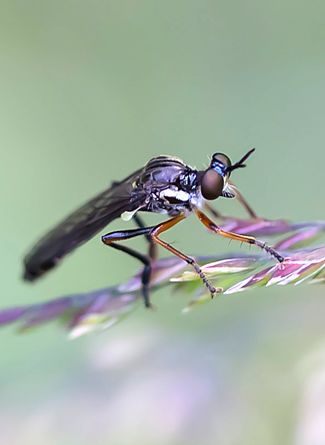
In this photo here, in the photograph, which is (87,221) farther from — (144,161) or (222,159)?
(144,161)

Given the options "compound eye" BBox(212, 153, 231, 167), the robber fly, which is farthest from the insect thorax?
"compound eye" BBox(212, 153, 231, 167)

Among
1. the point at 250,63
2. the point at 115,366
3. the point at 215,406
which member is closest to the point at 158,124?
the point at 250,63

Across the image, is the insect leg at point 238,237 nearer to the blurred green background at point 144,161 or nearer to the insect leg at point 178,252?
the insect leg at point 178,252

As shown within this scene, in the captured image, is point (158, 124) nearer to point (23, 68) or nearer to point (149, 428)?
point (23, 68)

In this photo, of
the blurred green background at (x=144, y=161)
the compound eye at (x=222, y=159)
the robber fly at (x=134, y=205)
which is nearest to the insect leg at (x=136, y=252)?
the robber fly at (x=134, y=205)

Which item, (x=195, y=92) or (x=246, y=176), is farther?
(x=195, y=92)

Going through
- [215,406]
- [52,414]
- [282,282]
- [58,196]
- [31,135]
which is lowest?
[215,406]
